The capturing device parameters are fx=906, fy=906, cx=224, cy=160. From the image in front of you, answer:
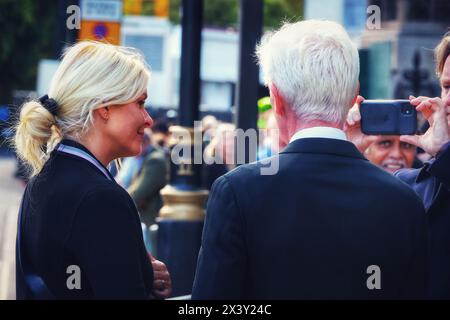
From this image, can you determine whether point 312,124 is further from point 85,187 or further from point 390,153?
point 390,153

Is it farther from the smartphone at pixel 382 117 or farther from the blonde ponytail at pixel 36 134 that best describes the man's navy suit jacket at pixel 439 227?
the blonde ponytail at pixel 36 134

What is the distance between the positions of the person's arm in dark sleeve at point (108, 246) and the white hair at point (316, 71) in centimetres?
62

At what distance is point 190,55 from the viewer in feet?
24.4

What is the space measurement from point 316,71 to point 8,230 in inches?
543

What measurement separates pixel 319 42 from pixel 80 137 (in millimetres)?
896

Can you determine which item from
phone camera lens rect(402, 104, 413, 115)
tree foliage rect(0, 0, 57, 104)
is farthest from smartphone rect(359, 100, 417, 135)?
tree foliage rect(0, 0, 57, 104)

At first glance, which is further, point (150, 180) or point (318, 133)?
point (150, 180)

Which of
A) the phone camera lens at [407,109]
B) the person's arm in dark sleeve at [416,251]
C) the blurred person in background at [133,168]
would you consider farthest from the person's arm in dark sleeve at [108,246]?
the blurred person in background at [133,168]

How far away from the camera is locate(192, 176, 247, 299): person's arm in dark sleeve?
7.80 feet

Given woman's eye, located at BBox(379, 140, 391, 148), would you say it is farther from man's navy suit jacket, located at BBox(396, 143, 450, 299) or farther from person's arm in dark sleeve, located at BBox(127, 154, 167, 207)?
person's arm in dark sleeve, located at BBox(127, 154, 167, 207)

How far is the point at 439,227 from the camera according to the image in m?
2.99

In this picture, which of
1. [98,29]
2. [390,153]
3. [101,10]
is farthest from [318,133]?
[101,10]

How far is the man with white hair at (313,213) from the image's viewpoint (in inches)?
94.3
